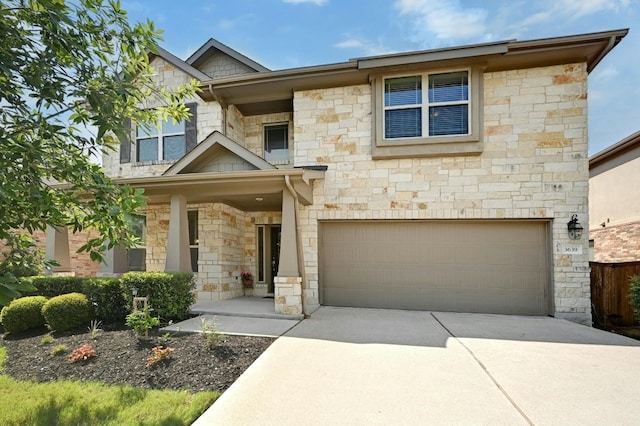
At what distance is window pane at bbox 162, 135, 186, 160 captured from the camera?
379 inches

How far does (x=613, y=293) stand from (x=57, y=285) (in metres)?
12.8

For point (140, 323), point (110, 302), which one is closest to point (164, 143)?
point (110, 302)

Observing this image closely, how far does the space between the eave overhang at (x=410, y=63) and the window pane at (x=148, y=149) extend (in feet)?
7.41

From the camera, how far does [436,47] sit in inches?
299

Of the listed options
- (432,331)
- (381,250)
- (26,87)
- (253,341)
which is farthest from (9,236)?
(381,250)

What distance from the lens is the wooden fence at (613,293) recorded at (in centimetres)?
721

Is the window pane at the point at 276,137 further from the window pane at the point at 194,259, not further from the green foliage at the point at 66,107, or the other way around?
the green foliage at the point at 66,107

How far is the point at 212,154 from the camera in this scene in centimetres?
777

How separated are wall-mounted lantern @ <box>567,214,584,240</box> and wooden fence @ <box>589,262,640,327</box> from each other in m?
1.07

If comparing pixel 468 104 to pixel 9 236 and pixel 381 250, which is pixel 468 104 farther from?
pixel 9 236

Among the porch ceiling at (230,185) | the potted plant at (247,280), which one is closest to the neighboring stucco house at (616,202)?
the porch ceiling at (230,185)

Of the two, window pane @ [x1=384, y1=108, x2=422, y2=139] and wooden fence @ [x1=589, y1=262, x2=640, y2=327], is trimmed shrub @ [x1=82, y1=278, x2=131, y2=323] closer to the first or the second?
window pane @ [x1=384, y1=108, x2=422, y2=139]

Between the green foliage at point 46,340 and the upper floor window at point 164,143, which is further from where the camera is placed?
the upper floor window at point 164,143

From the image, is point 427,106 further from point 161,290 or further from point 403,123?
point 161,290
